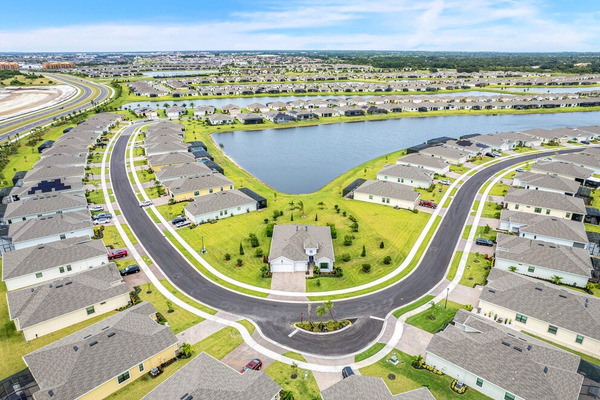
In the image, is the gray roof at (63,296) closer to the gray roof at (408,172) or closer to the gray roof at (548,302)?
the gray roof at (548,302)

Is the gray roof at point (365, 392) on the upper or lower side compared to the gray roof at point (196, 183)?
lower

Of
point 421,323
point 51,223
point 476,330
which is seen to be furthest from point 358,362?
point 51,223

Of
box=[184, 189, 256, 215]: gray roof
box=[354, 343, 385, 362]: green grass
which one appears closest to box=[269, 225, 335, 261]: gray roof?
box=[184, 189, 256, 215]: gray roof

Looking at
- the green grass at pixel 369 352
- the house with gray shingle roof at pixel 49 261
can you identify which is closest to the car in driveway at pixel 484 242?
the green grass at pixel 369 352

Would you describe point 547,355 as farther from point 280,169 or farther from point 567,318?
point 280,169

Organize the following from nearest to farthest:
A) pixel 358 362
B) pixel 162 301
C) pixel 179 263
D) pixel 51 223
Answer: pixel 358 362, pixel 162 301, pixel 179 263, pixel 51 223

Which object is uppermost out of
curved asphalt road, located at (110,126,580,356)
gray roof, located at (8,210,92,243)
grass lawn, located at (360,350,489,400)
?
gray roof, located at (8,210,92,243)

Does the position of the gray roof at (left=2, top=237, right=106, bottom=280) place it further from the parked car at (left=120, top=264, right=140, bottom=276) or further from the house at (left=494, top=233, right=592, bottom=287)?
the house at (left=494, top=233, right=592, bottom=287)
